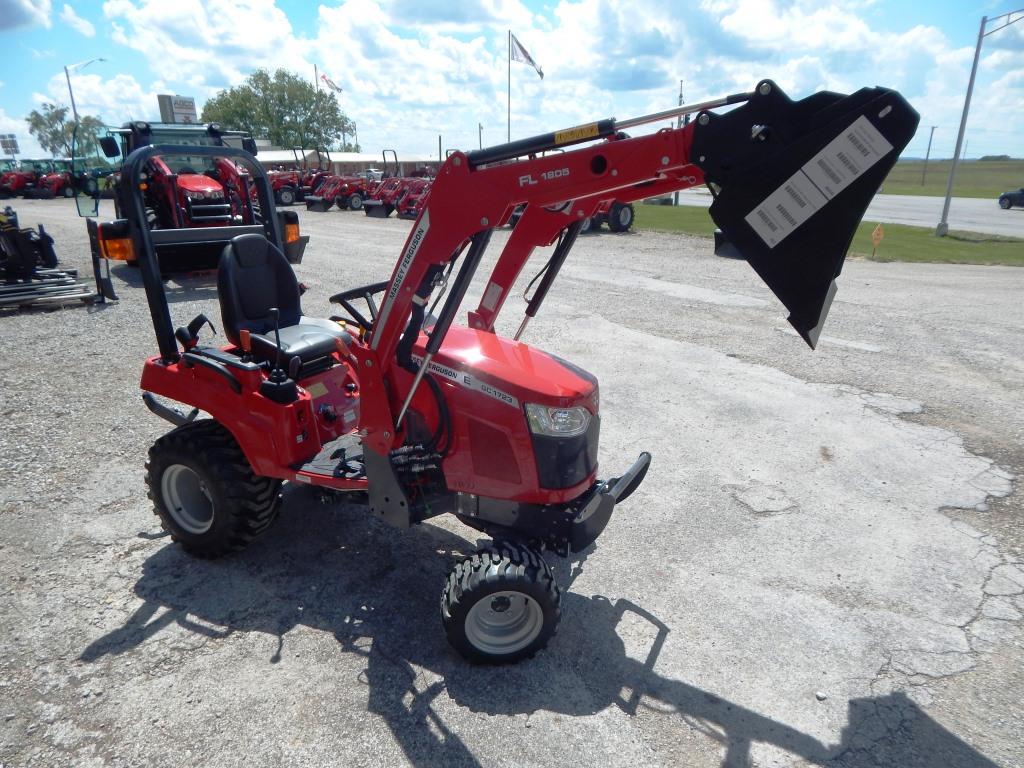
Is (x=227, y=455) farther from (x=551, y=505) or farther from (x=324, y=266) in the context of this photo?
(x=324, y=266)

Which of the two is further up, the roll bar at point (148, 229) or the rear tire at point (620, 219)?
the roll bar at point (148, 229)

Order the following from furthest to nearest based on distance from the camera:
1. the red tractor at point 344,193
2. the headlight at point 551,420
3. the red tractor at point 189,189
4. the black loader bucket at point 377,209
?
the red tractor at point 344,193 < the black loader bucket at point 377,209 < the red tractor at point 189,189 < the headlight at point 551,420

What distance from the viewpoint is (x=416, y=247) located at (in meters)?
2.88

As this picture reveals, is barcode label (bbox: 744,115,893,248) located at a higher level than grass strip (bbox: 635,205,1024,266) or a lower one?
higher

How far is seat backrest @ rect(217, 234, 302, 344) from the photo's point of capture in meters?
4.02

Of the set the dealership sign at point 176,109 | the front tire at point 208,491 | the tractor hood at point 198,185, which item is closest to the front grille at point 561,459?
the front tire at point 208,491

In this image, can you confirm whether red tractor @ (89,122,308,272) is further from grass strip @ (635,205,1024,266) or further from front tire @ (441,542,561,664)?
grass strip @ (635,205,1024,266)

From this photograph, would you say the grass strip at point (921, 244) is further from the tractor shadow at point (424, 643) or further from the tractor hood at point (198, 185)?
the tractor shadow at point (424, 643)

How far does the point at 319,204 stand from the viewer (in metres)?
25.3

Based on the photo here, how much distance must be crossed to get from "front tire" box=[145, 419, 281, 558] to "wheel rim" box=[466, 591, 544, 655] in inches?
55.4

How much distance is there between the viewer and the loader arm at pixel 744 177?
220cm

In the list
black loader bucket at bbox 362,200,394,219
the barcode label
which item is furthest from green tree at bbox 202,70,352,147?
the barcode label

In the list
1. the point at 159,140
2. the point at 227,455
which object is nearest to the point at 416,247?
the point at 227,455

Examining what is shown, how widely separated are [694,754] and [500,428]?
4.94ft
